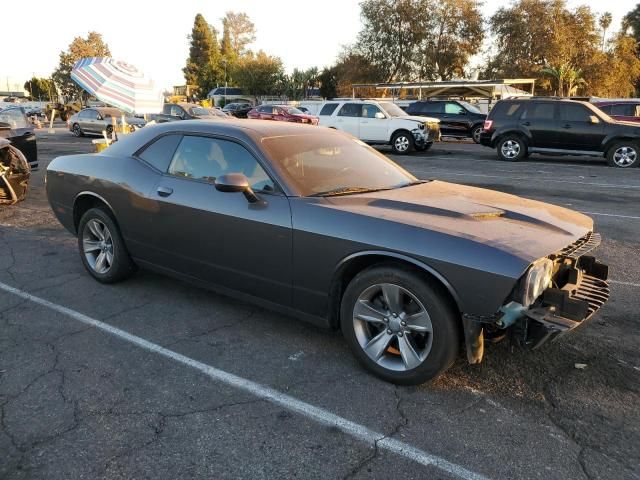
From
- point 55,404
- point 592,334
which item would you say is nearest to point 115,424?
point 55,404

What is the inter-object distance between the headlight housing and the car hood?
0.05 m

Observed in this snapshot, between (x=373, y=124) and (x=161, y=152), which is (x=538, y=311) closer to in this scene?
(x=161, y=152)

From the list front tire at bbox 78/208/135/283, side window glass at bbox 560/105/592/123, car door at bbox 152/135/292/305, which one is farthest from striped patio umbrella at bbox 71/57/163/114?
side window glass at bbox 560/105/592/123

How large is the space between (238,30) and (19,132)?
282 ft

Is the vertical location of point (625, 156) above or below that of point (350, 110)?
below

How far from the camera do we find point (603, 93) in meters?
42.4

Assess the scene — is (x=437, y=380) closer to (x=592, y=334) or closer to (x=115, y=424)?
(x=592, y=334)

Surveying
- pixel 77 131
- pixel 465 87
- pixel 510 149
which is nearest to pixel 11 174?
pixel 510 149

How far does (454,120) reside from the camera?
21.8m

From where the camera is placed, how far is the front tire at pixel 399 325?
2961mm

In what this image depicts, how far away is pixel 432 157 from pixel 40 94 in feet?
300

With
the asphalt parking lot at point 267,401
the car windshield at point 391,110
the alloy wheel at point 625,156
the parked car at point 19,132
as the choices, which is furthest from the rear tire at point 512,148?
the parked car at point 19,132

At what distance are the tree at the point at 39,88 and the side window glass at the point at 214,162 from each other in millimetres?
Answer: 96849

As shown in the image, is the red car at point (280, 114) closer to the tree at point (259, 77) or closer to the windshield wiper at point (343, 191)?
the windshield wiper at point (343, 191)
